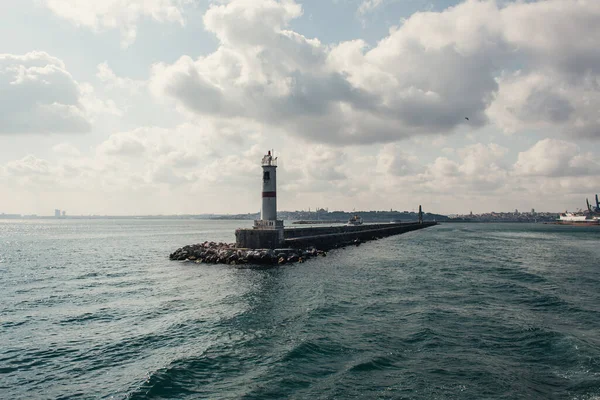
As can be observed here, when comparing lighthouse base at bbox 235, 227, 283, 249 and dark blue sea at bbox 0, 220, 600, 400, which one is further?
lighthouse base at bbox 235, 227, 283, 249

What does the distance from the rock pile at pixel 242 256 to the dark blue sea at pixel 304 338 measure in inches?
321

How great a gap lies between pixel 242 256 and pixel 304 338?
2242 cm

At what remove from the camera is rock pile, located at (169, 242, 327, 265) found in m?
34.8

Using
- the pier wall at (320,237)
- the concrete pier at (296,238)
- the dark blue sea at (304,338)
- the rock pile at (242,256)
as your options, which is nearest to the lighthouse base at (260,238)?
the concrete pier at (296,238)

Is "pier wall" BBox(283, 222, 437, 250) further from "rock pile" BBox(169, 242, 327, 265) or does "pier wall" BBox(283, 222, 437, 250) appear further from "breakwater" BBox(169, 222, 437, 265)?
"rock pile" BBox(169, 242, 327, 265)

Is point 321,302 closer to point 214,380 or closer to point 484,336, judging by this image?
point 484,336

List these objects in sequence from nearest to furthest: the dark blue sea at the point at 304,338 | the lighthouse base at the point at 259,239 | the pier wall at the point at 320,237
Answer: the dark blue sea at the point at 304,338 → the lighthouse base at the point at 259,239 → the pier wall at the point at 320,237

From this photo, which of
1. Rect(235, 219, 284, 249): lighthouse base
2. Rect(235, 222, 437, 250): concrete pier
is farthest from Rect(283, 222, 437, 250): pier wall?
Rect(235, 219, 284, 249): lighthouse base

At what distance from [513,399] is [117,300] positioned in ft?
63.8

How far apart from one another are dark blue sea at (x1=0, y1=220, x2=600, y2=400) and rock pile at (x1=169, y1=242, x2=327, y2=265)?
8166 mm

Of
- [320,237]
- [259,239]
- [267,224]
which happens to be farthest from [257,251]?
[320,237]

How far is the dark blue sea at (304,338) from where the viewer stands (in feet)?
32.0

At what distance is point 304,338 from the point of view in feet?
43.8

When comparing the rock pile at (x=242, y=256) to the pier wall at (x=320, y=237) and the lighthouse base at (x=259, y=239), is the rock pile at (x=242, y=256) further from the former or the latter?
the pier wall at (x=320, y=237)
